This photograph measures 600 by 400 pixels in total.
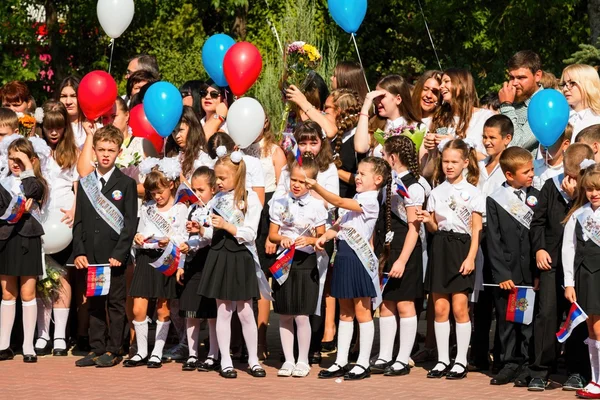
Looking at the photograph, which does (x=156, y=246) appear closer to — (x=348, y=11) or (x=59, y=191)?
(x=59, y=191)

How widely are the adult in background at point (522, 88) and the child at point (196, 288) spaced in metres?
2.68

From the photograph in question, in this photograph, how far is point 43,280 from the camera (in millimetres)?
10117

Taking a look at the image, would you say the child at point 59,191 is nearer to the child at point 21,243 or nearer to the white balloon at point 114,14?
the child at point 21,243

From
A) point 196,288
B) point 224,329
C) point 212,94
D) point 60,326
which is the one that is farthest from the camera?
point 212,94

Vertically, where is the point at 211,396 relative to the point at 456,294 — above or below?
below

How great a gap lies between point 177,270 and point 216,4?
1677 centimetres

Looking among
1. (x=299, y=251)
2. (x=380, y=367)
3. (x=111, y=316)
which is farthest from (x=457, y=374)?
(x=111, y=316)

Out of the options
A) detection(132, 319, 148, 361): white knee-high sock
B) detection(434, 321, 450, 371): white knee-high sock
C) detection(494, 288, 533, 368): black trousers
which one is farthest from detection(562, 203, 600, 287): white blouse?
detection(132, 319, 148, 361): white knee-high sock

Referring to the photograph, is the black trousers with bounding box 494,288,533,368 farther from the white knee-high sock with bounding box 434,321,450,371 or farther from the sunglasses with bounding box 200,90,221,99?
the sunglasses with bounding box 200,90,221,99

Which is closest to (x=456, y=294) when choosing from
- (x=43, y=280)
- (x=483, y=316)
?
(x=483, y=316)

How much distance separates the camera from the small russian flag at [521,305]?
892cm

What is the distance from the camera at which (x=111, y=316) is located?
32.1ft

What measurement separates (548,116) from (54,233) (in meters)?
4.30

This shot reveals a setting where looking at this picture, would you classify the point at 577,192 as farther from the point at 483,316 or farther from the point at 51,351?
the point at 51,351
